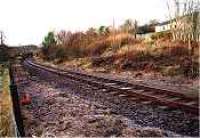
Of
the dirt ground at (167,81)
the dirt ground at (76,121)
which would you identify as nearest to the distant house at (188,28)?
the dirt ground at (167,81)

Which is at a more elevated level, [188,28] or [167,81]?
[188,28]

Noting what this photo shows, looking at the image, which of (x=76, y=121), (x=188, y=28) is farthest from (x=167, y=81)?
(x=188, y=28)

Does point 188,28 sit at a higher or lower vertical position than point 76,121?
higher

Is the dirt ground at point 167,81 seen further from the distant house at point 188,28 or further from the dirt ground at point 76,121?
the distant house at point 188,28

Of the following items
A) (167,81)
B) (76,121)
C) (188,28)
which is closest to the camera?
(76,121)

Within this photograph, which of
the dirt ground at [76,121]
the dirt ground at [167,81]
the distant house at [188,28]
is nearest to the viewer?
the dirt ground at [76,121]

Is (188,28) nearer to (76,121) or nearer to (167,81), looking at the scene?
(167,81)

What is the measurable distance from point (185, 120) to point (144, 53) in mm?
15960

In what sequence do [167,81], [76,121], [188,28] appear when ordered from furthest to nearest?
[188,28] → [167,81] → [76,121]

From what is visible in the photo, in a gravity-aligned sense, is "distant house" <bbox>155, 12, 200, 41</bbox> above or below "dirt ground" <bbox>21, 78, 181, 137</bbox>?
above

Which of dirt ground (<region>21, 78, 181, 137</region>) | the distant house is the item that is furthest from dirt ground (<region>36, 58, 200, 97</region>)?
the distant house

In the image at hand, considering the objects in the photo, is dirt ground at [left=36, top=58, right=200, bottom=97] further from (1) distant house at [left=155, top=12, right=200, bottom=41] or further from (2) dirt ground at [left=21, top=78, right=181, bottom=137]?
(1) distant house at [left=155, top=12, right=200, bottom=41]

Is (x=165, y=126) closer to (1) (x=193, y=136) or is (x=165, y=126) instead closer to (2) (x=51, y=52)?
(1) (x=193, y=136)

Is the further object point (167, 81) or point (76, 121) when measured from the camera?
point (167, 81)
